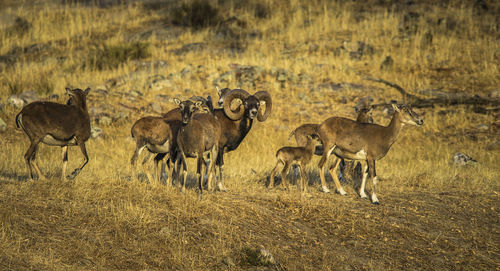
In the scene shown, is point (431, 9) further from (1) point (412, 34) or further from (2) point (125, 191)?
(2) point (125, 191)

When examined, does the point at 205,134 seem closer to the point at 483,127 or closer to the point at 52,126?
the point at 52,126

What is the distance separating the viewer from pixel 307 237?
8477 mm

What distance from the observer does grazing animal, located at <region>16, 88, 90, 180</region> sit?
1020 cm

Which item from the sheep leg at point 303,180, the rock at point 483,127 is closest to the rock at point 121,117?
the sheep leg at point 303,180

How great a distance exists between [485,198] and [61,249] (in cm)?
910

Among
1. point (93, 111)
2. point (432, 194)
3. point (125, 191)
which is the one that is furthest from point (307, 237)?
point (93, 111)

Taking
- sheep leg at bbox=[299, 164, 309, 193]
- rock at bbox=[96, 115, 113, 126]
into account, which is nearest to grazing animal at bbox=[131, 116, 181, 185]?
sheep leg at bbox=[299, 164, 309, 193]

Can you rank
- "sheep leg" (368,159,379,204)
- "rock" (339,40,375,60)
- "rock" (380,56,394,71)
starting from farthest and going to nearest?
"rock" (339,40,375,60) → "rock" (380,56,394,71) → "sheep leg" (368,159,379,204)

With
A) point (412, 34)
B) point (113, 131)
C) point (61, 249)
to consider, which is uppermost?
point (412, 34)

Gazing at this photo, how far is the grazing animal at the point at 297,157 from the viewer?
11.7 meters

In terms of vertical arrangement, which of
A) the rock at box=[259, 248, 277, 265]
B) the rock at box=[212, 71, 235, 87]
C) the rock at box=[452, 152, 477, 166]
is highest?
the rock at box=[212, 71, 235, 87]

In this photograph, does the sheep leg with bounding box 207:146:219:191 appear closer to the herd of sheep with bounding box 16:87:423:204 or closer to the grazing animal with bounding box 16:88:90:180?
the herd of sheep with bounding box 16:87:423:204

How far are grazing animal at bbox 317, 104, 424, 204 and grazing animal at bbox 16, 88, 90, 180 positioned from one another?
505cm

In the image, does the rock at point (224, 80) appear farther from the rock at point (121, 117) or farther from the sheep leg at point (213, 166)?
the sheep leg at point (213, 166)
